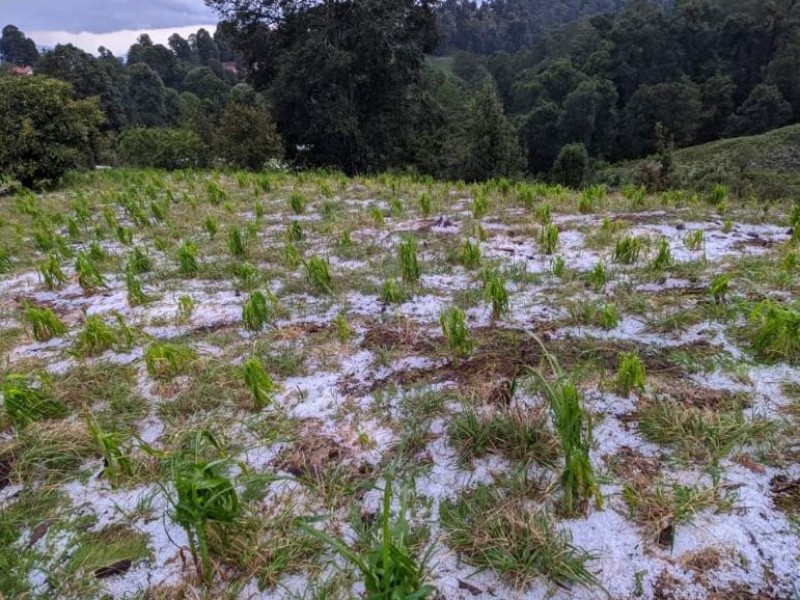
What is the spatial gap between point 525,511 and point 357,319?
170 centimetres

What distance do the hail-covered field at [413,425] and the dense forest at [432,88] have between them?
9.49m

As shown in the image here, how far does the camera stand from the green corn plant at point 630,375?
79.7 inches

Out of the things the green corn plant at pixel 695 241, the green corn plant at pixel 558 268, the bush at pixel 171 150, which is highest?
the bush at pixel 171 150

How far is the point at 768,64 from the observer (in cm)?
4069

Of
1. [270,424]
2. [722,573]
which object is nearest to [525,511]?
[722,573]

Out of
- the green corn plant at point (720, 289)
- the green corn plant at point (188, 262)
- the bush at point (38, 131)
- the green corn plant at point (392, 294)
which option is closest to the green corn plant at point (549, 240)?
the green corn plant at point (720, 289)

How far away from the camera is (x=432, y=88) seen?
3055 cm

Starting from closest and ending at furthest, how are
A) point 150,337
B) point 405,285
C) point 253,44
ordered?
point 150,337 → point 405,285 → point 253,44

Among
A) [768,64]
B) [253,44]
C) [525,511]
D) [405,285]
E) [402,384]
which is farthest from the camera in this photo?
[768,64]

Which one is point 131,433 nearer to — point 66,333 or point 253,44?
point 66,333

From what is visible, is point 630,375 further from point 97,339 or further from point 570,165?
point 570,165

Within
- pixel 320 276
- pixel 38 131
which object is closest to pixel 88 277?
pixel 320 276

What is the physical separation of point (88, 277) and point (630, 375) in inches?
150

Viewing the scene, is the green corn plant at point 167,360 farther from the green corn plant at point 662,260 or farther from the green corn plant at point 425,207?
the green corn plant at point 425,207
